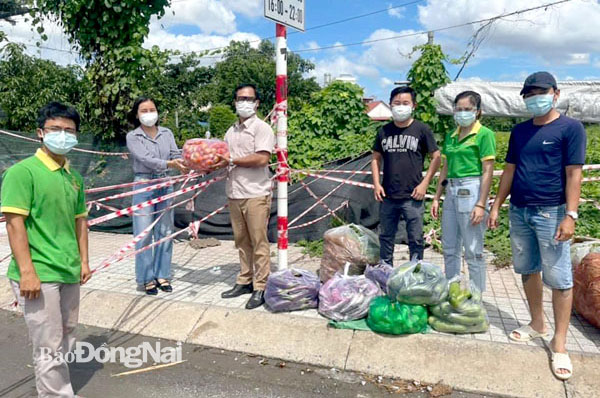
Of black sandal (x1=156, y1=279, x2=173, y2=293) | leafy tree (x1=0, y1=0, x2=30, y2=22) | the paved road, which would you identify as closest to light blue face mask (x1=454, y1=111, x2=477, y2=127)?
the paved road

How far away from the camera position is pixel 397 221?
446 centimetres

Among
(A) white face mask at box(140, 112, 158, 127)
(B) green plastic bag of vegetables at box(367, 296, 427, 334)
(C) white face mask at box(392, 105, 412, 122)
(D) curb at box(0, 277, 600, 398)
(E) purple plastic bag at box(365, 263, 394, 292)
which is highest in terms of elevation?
(C) white face mask at box(392, 105, 412, 122)

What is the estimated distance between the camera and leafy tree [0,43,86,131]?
9.75m

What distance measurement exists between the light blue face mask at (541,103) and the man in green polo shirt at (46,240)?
296 cm

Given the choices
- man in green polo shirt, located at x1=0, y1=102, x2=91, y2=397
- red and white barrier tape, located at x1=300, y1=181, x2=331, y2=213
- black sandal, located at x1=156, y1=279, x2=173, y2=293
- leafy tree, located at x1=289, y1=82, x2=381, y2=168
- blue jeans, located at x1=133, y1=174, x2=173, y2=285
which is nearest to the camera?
man in green polo shirt, located at x1=0, y1=102, x2=91, y2=397

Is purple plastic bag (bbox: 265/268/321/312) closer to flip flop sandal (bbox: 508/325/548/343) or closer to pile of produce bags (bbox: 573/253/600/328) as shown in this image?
flip flop sandal (bbox: 508/325/548/343)

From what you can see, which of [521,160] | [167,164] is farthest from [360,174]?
[521,160]

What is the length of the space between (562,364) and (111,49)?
25.4 feet

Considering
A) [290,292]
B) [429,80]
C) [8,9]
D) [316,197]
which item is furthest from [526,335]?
[8,9]

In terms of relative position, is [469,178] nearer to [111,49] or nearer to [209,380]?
[209,380]

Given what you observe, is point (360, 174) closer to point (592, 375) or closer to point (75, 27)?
point (592, 375)

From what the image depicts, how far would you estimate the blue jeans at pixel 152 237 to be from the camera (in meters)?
4.65

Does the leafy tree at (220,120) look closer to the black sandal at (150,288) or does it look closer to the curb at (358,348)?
the black sandal at (150,288)

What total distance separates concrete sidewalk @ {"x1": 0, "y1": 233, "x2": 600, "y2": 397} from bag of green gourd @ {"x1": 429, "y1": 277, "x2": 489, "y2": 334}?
0.08 m
